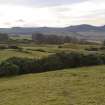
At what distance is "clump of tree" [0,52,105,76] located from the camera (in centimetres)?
8206

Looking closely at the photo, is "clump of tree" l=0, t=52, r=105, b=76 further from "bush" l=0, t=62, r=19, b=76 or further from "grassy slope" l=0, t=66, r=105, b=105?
"grassy slope" l=0, t=66, r=105, b=105

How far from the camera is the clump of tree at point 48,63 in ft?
269

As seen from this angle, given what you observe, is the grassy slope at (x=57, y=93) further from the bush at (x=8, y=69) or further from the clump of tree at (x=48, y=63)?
the clump of tree at (x=48, y=63)

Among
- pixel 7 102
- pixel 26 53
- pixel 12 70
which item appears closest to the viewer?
pixel 7 102

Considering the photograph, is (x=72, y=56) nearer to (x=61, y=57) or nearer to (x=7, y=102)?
(x=61, y=57)

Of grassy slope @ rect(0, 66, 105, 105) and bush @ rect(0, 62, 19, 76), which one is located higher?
bush @ rect(0, 62, 19, 76)

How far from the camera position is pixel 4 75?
268 feet

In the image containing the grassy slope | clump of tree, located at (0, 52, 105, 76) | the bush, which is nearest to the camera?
the grassy slope

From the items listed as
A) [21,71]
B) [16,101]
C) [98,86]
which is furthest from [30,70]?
[16,101]

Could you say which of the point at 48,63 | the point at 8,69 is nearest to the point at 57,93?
the point at 8,69

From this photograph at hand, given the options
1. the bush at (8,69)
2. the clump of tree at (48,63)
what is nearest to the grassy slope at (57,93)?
the bush at (8,69)

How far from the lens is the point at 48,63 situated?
291ft

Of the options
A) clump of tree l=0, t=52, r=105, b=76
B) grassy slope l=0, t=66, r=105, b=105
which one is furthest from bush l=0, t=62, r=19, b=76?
grassy slope l=0, t=66, r=105, b=105

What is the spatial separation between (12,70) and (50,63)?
1291 cm
